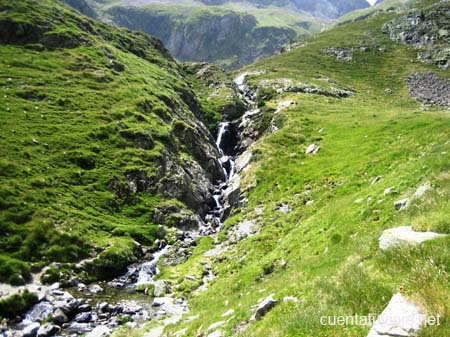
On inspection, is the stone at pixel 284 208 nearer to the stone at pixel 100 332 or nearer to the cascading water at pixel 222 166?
the cascading water at pixel 222 166

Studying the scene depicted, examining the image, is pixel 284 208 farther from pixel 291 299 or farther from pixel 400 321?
pixel 400 321

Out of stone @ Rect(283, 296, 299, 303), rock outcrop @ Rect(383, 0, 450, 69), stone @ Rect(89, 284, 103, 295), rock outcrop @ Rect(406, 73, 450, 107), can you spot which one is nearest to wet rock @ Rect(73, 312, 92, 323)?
stone @ Rect(89, 284, 103, 295)

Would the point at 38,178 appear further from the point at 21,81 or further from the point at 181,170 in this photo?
the point at 21,81

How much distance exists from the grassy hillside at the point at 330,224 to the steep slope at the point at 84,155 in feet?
35.8

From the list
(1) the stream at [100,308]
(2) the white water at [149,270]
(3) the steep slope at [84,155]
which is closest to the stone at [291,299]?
(1) the stream at [100,308]

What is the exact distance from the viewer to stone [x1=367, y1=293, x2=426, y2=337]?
7422 millimetres

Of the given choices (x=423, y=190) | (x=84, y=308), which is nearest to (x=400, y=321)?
(x=423, y=190)

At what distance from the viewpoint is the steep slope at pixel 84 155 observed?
44031 millimetres

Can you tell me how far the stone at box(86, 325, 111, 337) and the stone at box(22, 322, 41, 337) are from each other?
4.63m

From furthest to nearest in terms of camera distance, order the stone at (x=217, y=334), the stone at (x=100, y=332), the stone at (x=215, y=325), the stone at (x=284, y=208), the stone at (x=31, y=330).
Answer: the stone at (x=284, y=208), the stone at (x=31, y=330), the stone at (x=100, y=332), the stone at (x=215, y=325), the stone at (x=217, y=334)

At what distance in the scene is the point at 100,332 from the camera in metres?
28.8

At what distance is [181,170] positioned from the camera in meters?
70.9

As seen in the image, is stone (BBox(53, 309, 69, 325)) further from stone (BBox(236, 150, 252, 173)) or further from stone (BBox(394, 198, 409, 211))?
stone (BBox(236, 150, 252, 173))

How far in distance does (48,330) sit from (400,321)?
29.4 metres
